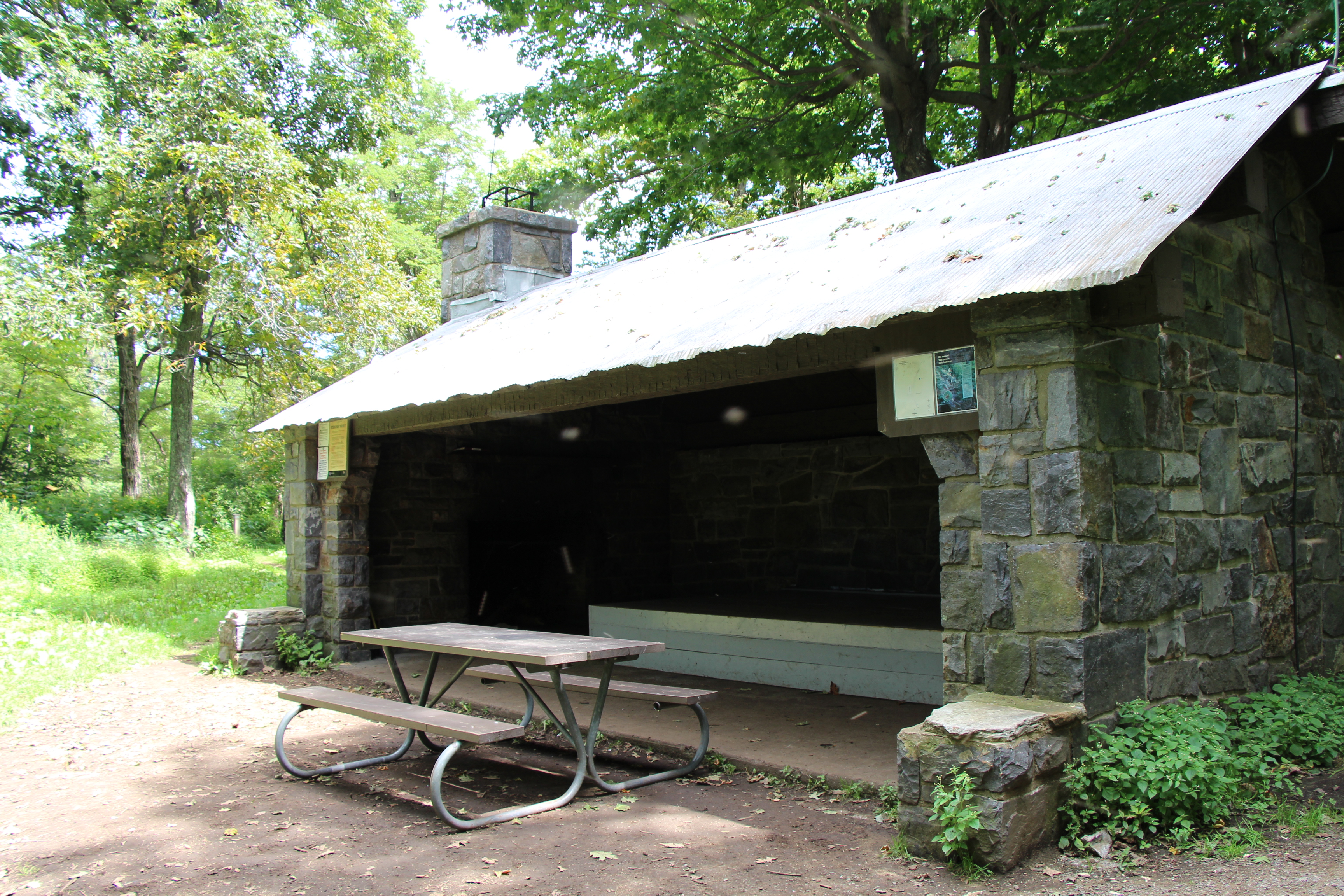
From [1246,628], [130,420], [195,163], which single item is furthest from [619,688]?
[130,420]

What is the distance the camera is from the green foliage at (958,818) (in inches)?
123

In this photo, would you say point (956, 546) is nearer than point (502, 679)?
Yes

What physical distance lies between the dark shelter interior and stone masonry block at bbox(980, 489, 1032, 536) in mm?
3508

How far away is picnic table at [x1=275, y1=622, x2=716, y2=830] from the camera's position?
3934 millimetres

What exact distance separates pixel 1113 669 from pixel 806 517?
558 centimetres

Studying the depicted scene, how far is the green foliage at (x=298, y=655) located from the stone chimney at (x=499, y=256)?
3496mm

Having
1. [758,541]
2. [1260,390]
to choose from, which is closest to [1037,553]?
[1260,390]

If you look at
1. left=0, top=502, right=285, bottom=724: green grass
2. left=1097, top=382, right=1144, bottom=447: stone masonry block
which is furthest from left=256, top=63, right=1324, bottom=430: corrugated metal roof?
left=0, top=502, right=285, bottom=724: green grass

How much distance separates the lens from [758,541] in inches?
376

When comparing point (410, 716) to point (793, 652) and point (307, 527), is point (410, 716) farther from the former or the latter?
point (307, 527)

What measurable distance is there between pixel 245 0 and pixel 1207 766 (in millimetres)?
16871

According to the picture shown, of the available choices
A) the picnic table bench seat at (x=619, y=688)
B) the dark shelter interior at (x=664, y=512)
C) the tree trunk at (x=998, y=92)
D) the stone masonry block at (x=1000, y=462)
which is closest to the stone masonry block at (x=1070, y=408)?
the stone masonry block at (x=1000, y=462)

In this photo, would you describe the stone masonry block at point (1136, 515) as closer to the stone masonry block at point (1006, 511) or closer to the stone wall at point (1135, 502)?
the stone wall at point (1135, 502)

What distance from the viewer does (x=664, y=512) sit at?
34.0ft
